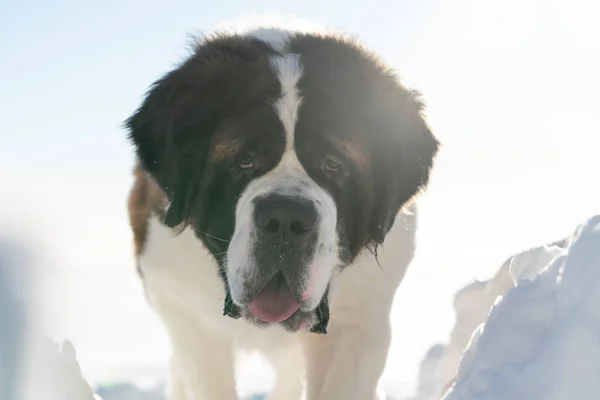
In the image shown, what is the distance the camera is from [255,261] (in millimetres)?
1994

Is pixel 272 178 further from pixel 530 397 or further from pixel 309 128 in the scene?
pixel 530 397

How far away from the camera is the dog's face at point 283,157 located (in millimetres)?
2008

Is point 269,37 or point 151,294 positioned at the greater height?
point 269,37

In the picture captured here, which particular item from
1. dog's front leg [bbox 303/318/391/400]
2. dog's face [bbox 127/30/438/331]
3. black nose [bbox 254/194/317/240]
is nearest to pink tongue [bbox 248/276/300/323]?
dog's face [bbox 127/30/438/331]

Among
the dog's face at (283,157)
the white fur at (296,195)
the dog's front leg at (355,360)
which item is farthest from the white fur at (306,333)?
the white fur at (296,195)

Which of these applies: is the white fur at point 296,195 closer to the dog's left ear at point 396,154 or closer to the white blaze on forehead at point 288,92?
the white blaze on forehead at point 288,92

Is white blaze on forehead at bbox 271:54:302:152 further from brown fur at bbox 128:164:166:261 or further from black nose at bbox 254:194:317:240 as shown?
brown fur at bbox 128:164:166:261

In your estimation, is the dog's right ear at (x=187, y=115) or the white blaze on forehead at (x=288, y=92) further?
the dog's right ear at (x=187, y=115)

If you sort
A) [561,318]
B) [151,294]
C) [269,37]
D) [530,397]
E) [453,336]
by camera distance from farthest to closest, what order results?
[453,336], [151,294], [269,37], [561,318], [530,397]

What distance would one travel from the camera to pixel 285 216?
6.29 ft

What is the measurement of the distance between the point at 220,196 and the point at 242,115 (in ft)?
0.80

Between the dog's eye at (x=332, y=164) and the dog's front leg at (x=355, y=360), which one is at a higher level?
the dog's eye at (x=332, y=164)

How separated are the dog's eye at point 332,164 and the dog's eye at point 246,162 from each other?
21 cm

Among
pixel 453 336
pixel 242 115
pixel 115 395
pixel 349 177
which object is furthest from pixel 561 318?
pixel 115 395
